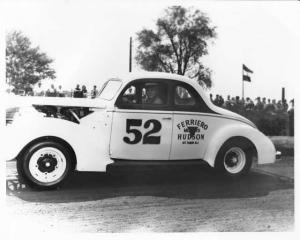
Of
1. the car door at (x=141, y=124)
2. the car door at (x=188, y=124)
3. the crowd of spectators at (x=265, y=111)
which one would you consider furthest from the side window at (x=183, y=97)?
the crowd of spectators at (x=265, y=111)

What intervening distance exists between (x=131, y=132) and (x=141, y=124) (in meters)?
0.16

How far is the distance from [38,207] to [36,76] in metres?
1.57

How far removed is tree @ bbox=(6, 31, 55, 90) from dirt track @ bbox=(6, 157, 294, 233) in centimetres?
102

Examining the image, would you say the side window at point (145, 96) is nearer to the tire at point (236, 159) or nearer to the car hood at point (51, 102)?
the car hood at point (51, 102)

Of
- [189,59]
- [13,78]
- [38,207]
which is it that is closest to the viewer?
[38,207]

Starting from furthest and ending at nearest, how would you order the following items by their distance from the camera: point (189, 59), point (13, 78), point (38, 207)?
point (189, 59) < point (13, 78) < point (38, 207)

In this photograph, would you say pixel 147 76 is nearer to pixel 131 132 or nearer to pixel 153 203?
pixel 131 132

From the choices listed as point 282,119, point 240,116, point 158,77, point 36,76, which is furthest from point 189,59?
point 36,76

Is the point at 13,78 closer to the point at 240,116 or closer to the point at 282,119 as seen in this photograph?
the point at 240,116

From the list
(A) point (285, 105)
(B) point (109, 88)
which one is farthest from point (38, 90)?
(A) point (285, 105)

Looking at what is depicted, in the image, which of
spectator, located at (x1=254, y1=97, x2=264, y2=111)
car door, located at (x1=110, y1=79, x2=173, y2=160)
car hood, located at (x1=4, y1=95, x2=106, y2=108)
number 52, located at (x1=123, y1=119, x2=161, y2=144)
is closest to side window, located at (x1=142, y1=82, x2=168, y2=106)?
car door, located at (x1=110, y1=79, x2=173, y2=160)

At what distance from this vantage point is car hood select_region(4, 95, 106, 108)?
14.4 ft

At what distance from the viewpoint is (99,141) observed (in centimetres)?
452

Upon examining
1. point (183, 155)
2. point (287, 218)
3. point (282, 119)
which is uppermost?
point (282, 119)
